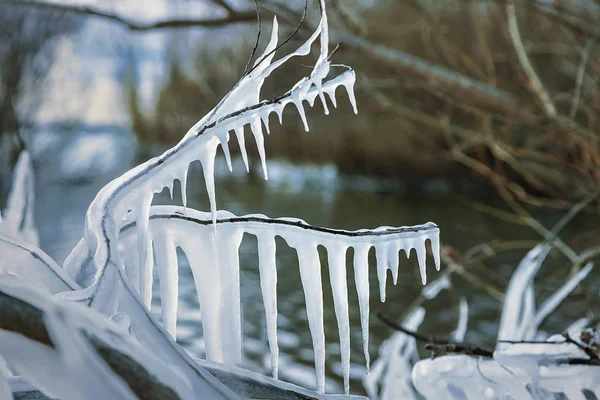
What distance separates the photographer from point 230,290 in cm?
73

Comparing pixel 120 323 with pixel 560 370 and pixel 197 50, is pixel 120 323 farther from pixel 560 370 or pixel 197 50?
pixel 197 50

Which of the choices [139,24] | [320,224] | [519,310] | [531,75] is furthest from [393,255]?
[320,224]

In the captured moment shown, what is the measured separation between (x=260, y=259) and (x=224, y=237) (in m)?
0.04

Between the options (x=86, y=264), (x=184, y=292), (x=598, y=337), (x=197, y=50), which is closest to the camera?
(x=86, y=264)

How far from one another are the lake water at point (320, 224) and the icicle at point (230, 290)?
4.11 feet

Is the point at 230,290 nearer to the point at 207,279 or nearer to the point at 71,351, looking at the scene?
the point at 207,279

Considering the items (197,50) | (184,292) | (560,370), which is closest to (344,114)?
(197,50)

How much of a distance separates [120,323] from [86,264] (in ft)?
0.55

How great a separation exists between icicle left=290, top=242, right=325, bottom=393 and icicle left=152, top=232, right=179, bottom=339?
139 millimetres

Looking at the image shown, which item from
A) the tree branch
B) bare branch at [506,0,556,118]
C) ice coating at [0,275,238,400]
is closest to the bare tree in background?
the tree branch

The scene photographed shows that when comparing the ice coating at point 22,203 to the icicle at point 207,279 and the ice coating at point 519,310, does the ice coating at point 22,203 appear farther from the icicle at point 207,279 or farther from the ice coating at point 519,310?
the ice coating at point 519,310

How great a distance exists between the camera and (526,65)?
2.31 metres

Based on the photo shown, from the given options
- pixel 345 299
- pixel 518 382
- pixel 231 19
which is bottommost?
pixel 518 382

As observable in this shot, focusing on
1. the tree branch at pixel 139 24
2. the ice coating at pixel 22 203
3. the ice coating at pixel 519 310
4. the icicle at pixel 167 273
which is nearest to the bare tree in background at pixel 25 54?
the tree branch at pixel 139 24
